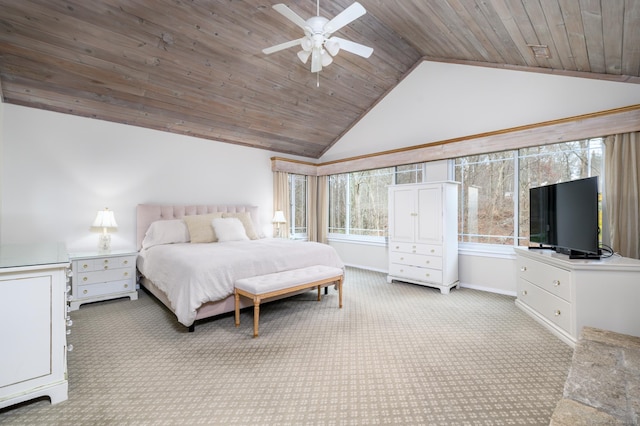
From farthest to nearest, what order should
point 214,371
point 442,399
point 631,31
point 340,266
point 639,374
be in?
point 340,266
point 631,31
point 214,371
point 442,399
point 639,374

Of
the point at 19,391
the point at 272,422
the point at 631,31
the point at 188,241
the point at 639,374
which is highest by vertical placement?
the point at 631,31

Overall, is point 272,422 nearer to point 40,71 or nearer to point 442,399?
point 442,399

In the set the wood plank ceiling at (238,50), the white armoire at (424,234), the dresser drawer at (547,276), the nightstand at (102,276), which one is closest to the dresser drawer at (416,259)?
the white armoire at (424,234)

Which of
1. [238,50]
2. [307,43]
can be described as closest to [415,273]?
[307,43]

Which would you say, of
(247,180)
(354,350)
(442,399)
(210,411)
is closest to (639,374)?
(442,399)

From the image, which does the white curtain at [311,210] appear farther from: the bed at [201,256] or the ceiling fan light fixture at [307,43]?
the ceiling fan light fixture at [307,43]

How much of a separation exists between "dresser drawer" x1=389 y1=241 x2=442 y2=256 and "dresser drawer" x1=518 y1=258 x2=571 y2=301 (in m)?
1.06

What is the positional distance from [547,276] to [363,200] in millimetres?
3598

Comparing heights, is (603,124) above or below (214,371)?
above

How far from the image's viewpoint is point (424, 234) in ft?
15.0

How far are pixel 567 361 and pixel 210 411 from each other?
2.65 metres

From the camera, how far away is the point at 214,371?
226 centimetres

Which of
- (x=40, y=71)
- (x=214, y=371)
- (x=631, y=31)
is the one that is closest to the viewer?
(x=214, y=371)

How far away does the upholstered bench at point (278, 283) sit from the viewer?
2896 millimetres
